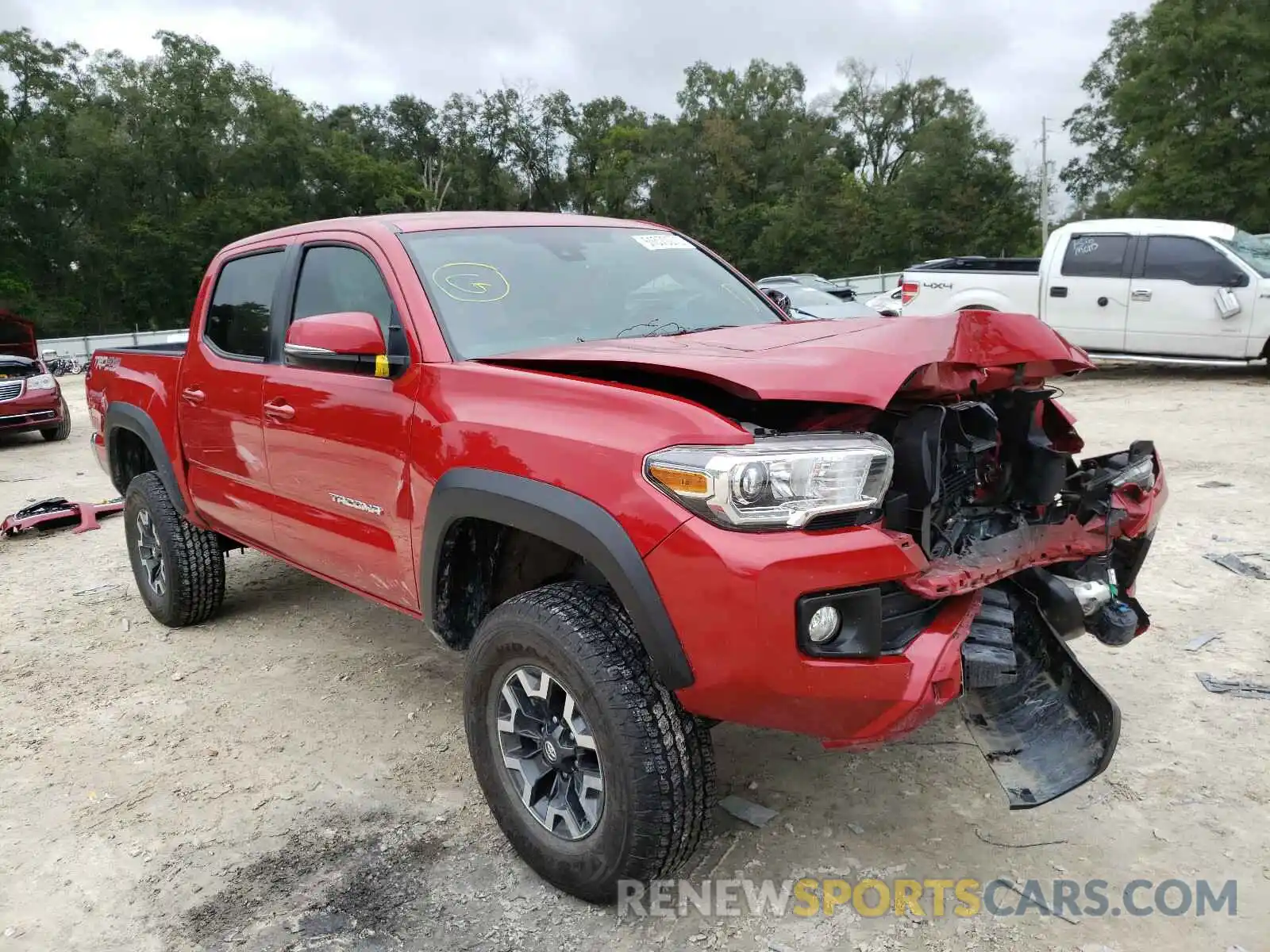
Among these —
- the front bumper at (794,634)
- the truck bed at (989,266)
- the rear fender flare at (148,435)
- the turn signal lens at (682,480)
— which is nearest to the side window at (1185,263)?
the truck bed at (989,266)

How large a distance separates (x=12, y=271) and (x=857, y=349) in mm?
51994

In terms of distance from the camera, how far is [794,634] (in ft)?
6.71

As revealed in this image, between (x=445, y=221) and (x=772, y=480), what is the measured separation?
1.95 meters

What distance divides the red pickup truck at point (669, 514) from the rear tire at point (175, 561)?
1.27 metres

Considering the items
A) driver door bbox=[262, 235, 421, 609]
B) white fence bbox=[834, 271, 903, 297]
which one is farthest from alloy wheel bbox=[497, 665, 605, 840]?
white fence bbox=[834, 271, 903, 297]

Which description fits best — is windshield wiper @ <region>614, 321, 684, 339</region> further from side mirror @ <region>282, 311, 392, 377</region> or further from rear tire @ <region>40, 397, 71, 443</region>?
rear tire @ <region>40, 397, 71, 443</region>

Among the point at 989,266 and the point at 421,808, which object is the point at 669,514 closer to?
the point at 421,808

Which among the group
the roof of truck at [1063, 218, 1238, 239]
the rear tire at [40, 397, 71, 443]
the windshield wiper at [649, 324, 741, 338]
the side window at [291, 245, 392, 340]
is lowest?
the rear tire at [40, 397, 71, 443]

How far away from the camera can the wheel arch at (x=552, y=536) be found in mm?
2178

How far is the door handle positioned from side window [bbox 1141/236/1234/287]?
10814mm

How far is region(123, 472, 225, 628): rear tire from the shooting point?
461 cm

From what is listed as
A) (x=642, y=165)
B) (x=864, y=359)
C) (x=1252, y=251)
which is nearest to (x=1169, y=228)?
(x=1252, y=251)

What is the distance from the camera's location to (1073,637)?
107 inches

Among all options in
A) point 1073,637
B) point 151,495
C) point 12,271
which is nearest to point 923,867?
point 1073,637
